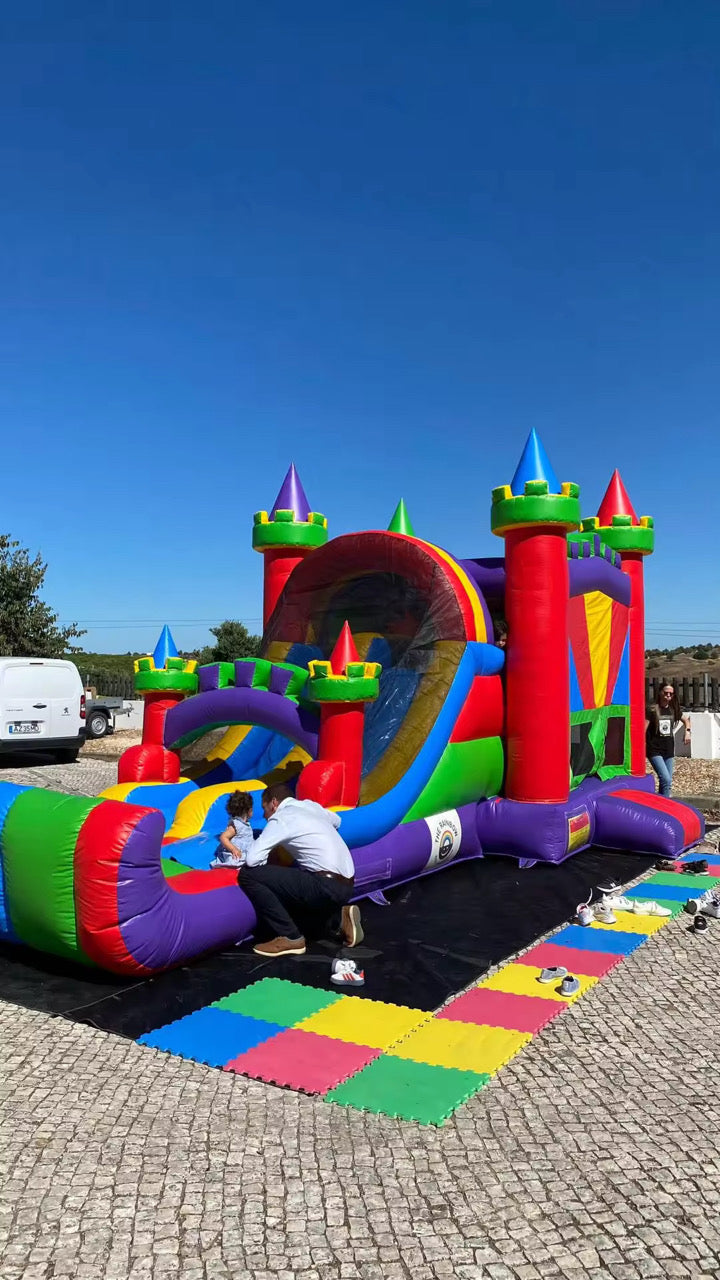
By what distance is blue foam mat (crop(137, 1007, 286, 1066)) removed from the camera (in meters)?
3.66

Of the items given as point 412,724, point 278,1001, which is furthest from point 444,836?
point 278,1001

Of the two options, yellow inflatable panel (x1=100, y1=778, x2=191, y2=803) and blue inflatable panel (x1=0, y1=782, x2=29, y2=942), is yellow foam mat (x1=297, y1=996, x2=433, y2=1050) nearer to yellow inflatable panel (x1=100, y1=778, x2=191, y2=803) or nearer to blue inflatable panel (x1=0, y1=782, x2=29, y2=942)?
blue inflatable panel (x1=0, y1=782, x2=29, y2=942)

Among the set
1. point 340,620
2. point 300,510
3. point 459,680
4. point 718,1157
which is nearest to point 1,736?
point 300,510

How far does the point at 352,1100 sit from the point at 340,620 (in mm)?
5296

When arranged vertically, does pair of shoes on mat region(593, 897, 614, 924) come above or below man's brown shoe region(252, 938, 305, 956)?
below

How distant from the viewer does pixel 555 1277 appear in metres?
2.32

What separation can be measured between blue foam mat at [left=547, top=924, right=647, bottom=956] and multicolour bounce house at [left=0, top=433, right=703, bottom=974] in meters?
1.27

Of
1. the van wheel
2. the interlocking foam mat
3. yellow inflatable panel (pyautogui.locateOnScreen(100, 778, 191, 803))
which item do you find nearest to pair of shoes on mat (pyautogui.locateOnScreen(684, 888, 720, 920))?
the interlocking foam mat

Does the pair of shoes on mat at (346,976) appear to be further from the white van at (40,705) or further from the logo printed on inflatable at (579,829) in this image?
the white van at (40,705)

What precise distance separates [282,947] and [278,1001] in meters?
0.60

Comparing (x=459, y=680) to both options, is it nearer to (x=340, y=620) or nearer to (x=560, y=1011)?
(x=340, y=620)

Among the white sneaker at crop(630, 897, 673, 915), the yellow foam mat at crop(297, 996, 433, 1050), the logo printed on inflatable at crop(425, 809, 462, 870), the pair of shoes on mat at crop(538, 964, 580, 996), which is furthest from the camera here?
the logo printed on inflatable at crop(425, 809, 462, 870)

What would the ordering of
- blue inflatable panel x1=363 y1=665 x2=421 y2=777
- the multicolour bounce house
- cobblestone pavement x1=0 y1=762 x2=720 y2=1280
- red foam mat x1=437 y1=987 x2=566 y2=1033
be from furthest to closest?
blue inflatable panel x1=363 y1=665 x2=421 y2=777
the multicolour bounce house
red foam mat x1=437 y1=987 x2=566 y2=1033
cobblestone pavement x1=0 y1=762 x2=720 y2=1280

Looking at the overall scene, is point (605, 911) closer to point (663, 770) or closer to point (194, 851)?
point (194, 851)
